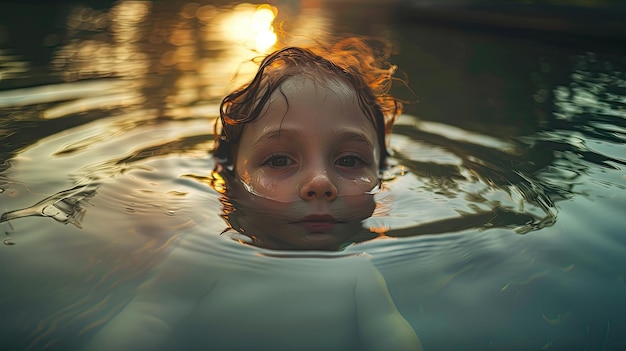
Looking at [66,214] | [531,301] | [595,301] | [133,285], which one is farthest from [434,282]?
[66,214]

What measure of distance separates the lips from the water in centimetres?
19

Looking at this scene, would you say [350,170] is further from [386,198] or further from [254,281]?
[254,281]

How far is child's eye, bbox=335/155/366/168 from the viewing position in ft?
9.30

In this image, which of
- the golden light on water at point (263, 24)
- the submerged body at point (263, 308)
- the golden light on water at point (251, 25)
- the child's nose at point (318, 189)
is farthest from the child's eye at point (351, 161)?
the golden light on water at point (263, 24)

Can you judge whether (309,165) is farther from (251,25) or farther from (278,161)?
(251,25)

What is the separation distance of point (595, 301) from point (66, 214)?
200cm

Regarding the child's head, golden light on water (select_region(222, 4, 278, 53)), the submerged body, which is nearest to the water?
the submerged body

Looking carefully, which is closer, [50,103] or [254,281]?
[254,281]

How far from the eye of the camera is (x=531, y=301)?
6.83 feet

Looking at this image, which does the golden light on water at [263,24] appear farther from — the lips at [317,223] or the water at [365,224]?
the lips at [317,223]

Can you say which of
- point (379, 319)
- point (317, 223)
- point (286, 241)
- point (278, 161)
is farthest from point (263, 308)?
point (278, 161)

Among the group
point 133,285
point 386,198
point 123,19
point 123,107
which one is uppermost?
point 133,285

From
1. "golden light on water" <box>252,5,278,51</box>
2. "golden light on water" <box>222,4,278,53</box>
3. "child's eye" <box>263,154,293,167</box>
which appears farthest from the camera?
"golden light on water" <box>222,4,278,53</box>

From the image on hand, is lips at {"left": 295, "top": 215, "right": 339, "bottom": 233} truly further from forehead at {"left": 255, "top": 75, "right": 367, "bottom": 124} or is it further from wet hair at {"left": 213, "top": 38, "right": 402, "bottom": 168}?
wet hair at {"left": 213, "top": 38, "right": 402, "bottom": 168}
